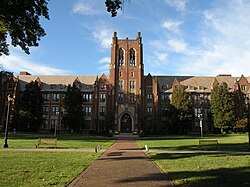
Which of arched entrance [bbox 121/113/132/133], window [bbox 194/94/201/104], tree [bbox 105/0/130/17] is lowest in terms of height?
arched entrance [bbox 121/113/132/133]

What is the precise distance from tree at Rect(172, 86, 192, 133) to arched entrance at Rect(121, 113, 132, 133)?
1102cm

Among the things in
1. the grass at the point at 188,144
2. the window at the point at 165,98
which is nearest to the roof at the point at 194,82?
the window at the point at 165,98

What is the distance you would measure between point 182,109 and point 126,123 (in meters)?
13.7

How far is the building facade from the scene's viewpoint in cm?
5694

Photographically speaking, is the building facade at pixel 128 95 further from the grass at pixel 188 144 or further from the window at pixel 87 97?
the grass at pixel 188 144

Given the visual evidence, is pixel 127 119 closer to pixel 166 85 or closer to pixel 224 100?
pixel 166 85

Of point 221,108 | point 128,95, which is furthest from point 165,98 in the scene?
point 221,108

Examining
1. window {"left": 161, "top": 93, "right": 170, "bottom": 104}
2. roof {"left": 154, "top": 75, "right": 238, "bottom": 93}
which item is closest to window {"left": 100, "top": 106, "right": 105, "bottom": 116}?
window {"left": 161, "top": 93, "right": 170, "bottom": 104}

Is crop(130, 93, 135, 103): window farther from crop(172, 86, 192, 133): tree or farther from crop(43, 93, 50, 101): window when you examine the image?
crop(43, 93, 50, 101): window

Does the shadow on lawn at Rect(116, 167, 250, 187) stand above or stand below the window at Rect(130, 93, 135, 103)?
below

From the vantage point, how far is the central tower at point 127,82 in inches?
2211

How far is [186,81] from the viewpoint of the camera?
2670 inches

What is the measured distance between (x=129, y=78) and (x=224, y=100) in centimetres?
2293

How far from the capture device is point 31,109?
53.7m
